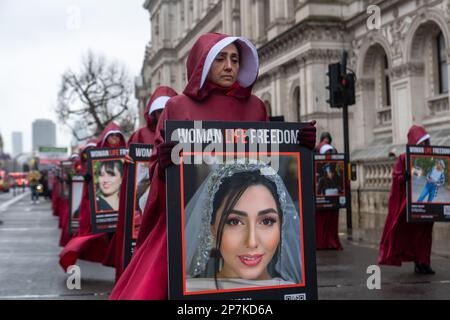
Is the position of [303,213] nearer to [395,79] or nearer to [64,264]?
[64,264]

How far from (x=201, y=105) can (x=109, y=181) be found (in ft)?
15.7

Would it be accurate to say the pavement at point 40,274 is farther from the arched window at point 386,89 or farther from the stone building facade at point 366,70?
the arched window at point 386,89

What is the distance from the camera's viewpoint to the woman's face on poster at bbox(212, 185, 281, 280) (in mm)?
4062

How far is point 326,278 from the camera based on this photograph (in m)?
9.16

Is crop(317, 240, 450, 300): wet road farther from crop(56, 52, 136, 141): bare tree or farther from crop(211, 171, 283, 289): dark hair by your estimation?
crop(56, 52, 136, 141): bare tree

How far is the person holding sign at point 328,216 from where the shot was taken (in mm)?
12883

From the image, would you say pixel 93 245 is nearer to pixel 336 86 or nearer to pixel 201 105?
pixel 201 105

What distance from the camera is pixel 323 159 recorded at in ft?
44.1

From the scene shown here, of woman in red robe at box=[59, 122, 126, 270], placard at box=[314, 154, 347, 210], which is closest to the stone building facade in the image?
placard at box=[314, 154, 347, 210]

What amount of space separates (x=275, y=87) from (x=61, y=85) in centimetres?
3867

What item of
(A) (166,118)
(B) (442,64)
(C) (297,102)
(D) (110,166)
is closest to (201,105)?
(A) (166,118)

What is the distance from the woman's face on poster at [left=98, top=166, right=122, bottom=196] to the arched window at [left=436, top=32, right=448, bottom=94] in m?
12.9

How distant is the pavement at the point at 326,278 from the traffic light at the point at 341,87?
404cm
